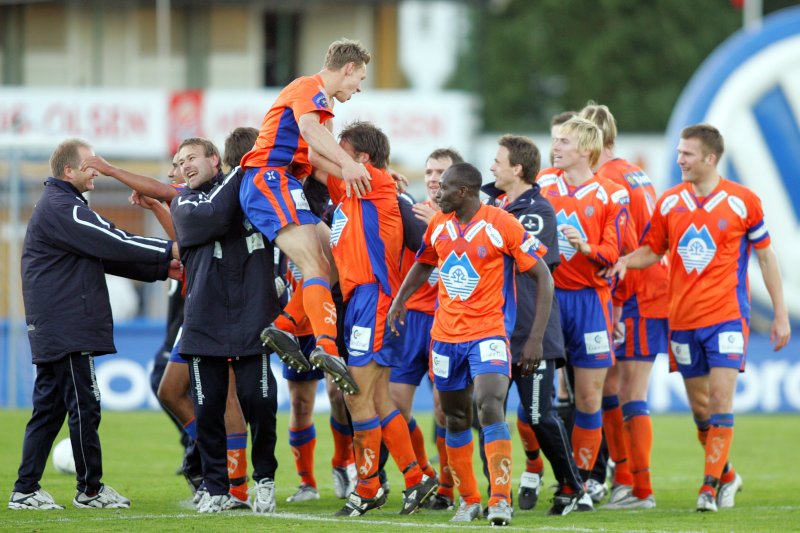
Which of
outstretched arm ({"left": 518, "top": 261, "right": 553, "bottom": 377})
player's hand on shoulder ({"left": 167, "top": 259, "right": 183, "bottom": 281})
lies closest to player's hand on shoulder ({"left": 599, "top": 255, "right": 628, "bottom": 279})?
outstretched arm ({"left": 518, "top": 261, "right": 553, "bottom": 377})

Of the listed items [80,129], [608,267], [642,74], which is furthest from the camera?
[642,74]

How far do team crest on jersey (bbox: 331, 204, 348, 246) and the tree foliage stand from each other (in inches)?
1344

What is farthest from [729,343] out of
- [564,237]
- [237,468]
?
[237,468]

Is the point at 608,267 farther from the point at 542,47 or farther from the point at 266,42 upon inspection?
the point at 542,47

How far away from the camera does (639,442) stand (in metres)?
9.30

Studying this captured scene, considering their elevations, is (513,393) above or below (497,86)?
below

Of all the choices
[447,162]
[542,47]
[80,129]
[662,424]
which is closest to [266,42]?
[80,129]

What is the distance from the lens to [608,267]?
8992 mm

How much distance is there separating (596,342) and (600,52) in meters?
35.8

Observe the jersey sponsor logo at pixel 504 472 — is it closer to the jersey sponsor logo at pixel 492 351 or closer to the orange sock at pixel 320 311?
the jersey sponsor logo at pixel 492 351

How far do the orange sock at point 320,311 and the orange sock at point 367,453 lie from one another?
1.75ft

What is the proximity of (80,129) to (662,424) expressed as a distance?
16448mm

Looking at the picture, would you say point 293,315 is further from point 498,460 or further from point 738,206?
point 738,206

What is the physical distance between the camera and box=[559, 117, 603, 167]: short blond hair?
9109 mm
